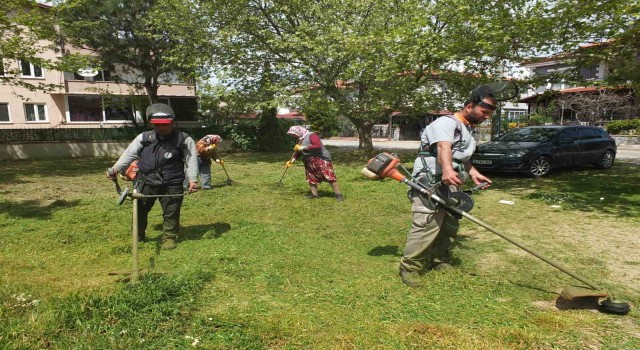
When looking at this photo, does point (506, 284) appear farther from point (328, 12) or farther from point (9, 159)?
point (9, 159)

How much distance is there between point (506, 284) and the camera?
387 cm

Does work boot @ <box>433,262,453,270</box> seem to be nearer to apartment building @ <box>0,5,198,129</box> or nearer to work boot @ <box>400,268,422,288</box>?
work boot @ <box>400,268,422,288</box>

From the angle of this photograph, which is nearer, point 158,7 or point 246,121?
point 158,7

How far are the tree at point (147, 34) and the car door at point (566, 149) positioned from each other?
1217 centimetres

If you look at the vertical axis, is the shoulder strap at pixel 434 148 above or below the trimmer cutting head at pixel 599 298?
above

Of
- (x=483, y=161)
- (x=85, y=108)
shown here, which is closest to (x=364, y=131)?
(x=483, y=161)

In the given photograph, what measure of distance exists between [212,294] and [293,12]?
1339 cm

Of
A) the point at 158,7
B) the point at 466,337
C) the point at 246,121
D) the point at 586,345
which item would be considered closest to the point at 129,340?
the point at 466,337

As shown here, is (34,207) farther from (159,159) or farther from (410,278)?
(410,278)

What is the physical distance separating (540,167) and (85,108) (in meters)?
28.5

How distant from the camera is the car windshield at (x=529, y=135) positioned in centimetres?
1162

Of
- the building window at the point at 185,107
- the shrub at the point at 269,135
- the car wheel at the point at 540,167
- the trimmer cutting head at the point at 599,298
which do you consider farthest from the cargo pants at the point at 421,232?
the building window at the point at 185,107

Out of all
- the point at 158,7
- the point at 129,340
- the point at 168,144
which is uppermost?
the point at 158,7

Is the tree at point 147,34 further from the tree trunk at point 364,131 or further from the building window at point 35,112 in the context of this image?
the building window at point 35,112
